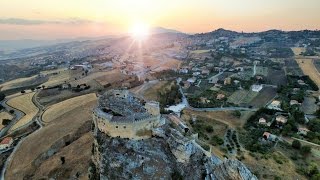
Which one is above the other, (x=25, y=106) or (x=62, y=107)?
(x=62, y=107)

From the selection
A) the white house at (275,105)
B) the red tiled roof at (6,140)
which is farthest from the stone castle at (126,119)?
the white house at (275,105)

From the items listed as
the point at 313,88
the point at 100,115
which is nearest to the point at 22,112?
the point at 100,115

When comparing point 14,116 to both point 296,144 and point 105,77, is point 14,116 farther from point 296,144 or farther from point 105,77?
point 296,144

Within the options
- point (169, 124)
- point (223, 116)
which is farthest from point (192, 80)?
point (169, 124)

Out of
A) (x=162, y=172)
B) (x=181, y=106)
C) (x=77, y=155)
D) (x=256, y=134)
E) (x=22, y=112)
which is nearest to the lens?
(x=162, y=172)

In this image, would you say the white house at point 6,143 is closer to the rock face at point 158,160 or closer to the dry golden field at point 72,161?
the dry golden field at point 72,161

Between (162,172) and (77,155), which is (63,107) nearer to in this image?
(77,155)

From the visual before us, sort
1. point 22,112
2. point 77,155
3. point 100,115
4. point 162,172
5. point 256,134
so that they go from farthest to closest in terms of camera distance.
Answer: point 22,112 → point 256,134 → point 77,155 → point 100,115 → point 162,172
